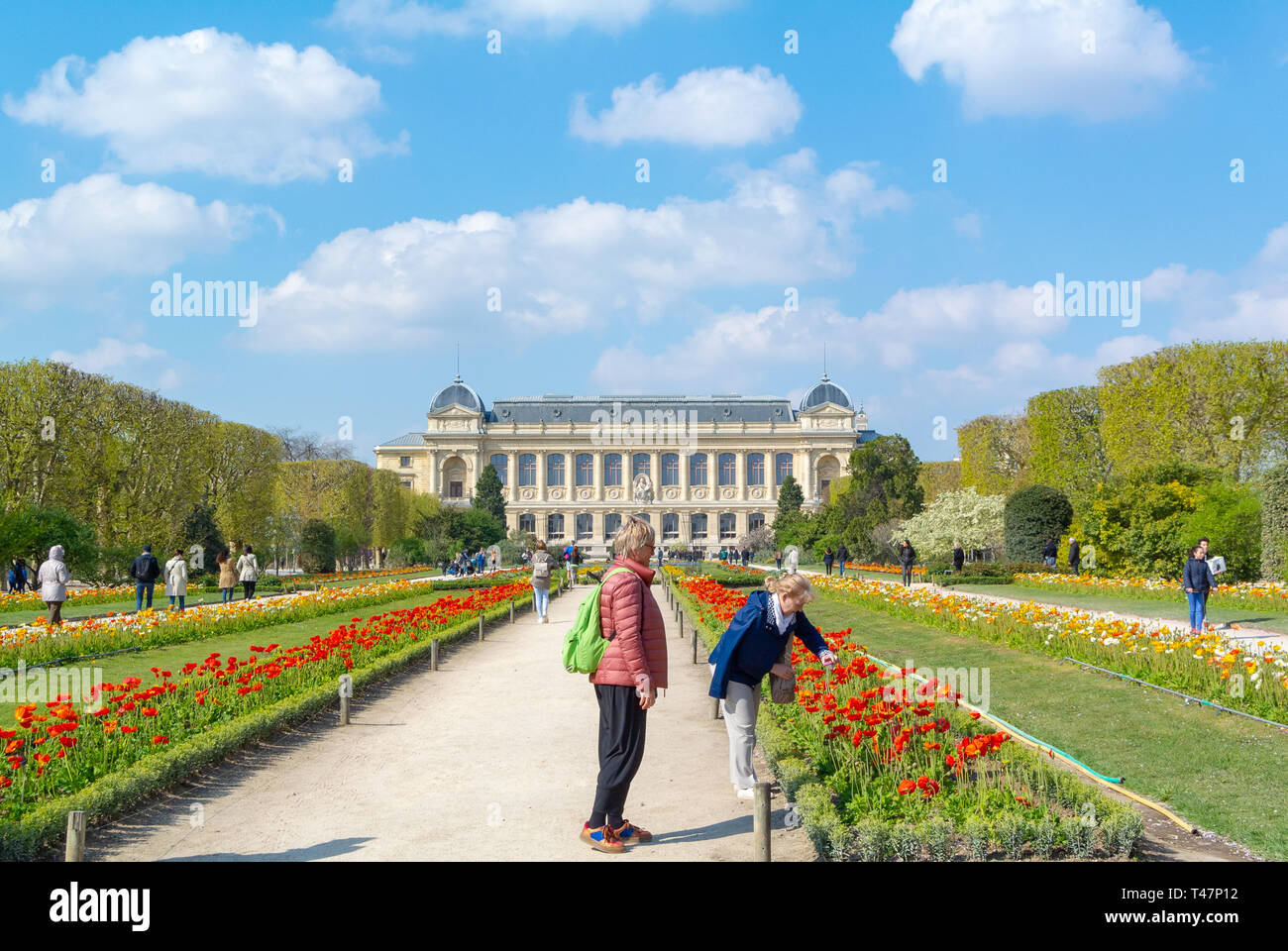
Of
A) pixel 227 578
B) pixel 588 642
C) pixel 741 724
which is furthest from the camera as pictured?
pixel 227 578

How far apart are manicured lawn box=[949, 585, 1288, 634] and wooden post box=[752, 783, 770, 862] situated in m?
11.4

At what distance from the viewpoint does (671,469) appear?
8250 cm

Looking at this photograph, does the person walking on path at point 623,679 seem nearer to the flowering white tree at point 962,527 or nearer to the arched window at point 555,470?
the flowering white tree at point 962,527

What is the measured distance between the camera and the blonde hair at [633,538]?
16.3 ft

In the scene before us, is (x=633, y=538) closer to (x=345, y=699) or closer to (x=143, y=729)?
(x=143, y=729)

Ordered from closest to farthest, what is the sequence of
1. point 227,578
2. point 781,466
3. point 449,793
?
point 449,793, point 227,578, point 781,466

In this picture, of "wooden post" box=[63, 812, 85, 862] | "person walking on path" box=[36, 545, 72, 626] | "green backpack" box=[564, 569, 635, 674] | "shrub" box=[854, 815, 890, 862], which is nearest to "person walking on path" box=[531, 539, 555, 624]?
"person walking on path" box=[36, 545, 72, 626]

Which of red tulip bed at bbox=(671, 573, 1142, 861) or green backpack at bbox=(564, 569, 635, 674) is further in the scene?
green backpack at bbox=(564, 569, 635, 674)

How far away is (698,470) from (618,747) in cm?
7764

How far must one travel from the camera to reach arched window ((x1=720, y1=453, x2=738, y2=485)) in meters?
81.4

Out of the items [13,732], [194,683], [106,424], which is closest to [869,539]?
[106,424]

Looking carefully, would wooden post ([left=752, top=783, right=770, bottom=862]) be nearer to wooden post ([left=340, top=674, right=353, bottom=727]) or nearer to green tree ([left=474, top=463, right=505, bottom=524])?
wooden post ([left=340, top=674, right=353, bottom=727])

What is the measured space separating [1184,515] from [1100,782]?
18.7m

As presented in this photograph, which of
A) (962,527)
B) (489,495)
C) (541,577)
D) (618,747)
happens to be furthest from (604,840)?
(489,495)
